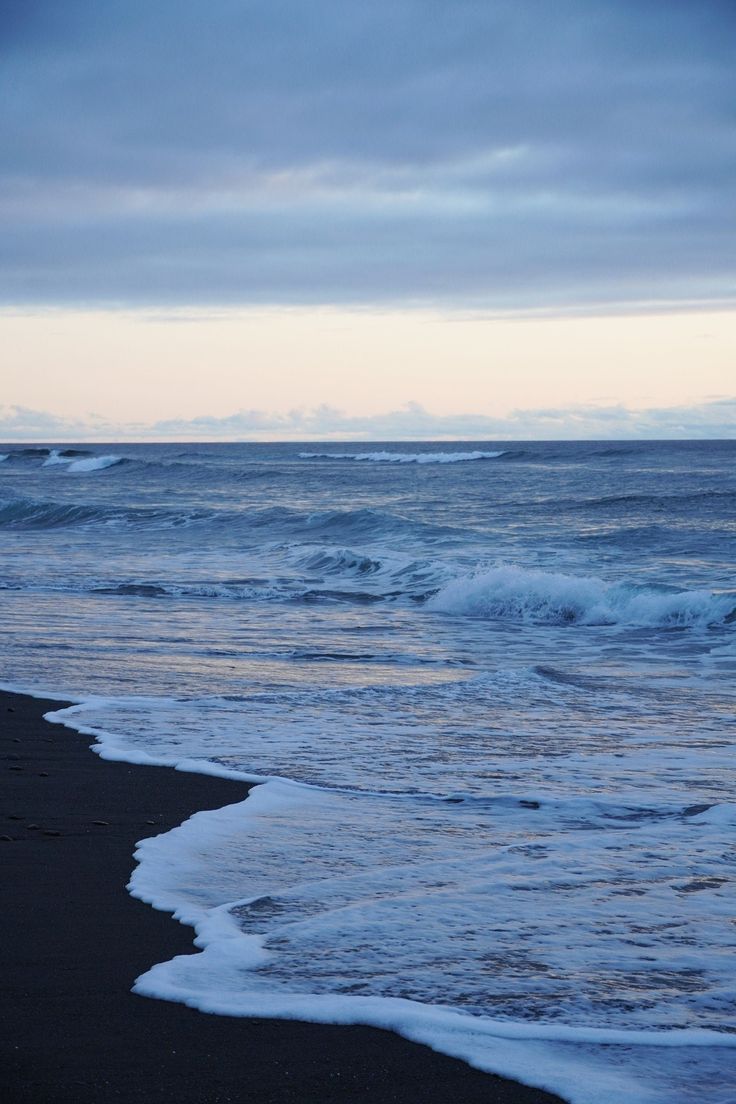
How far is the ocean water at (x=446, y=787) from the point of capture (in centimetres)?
310

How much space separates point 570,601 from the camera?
44.1 feet

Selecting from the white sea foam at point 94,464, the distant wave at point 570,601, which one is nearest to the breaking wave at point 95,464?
the white sea foam at point 94,464

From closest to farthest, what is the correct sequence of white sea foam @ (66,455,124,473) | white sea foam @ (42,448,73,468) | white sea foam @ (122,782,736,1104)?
white sea foam @ (122,782,736,1104) → white sea foam @ (66,455,124,473) → white sea foam @ (42,448,73,468)

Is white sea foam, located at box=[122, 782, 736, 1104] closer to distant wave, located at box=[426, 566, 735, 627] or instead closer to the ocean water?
the ocean water

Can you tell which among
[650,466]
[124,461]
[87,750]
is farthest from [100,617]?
[124,461]

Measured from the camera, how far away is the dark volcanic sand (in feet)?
8.59

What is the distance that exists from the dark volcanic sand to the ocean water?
0.29 feet


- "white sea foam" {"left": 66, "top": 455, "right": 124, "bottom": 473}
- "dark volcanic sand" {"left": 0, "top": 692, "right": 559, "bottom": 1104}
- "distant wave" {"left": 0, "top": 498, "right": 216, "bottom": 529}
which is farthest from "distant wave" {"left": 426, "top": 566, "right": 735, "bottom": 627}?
"white sea foam" {"left": 66, "top": 455, "right": 124, "bottom": 473}

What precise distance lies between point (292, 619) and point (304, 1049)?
969 cm

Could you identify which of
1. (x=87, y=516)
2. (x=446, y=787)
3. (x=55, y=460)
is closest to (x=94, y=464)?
(x=55, y=460)

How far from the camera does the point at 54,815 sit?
4879 millimetres

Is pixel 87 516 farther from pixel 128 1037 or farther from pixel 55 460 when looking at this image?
pixel 55 460

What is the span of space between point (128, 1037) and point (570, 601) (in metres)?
11.1

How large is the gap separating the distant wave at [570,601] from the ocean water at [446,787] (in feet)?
0.12
